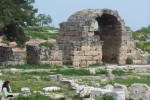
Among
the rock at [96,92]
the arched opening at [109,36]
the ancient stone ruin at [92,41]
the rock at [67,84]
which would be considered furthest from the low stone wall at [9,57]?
the rock at [96,92]

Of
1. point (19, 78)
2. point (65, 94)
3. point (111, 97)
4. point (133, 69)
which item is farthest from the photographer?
point (133, 69)

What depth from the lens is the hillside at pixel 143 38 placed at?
45.9 metres

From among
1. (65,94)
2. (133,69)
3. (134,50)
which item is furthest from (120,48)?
(65,94)

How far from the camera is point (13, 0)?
34688mm

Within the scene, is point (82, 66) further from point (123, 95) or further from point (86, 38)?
point (123, 95)

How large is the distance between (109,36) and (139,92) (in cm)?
1659

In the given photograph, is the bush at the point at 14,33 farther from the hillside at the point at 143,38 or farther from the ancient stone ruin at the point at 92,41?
the hillside at the point at 143,38

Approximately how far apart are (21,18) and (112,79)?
404 inches

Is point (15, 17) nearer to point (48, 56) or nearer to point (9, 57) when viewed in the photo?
point (9, 57)

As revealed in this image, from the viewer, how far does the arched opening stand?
110 feet

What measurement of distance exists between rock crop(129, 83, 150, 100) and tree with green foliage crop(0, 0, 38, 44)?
52.0 ft

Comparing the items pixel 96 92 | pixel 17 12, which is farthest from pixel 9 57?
pixel 96 92

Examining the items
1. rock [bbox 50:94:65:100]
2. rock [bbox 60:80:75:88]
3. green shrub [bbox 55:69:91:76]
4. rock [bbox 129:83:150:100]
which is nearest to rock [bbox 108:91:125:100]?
rock [bbox 129:83:150:100]

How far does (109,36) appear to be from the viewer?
3431 cm
